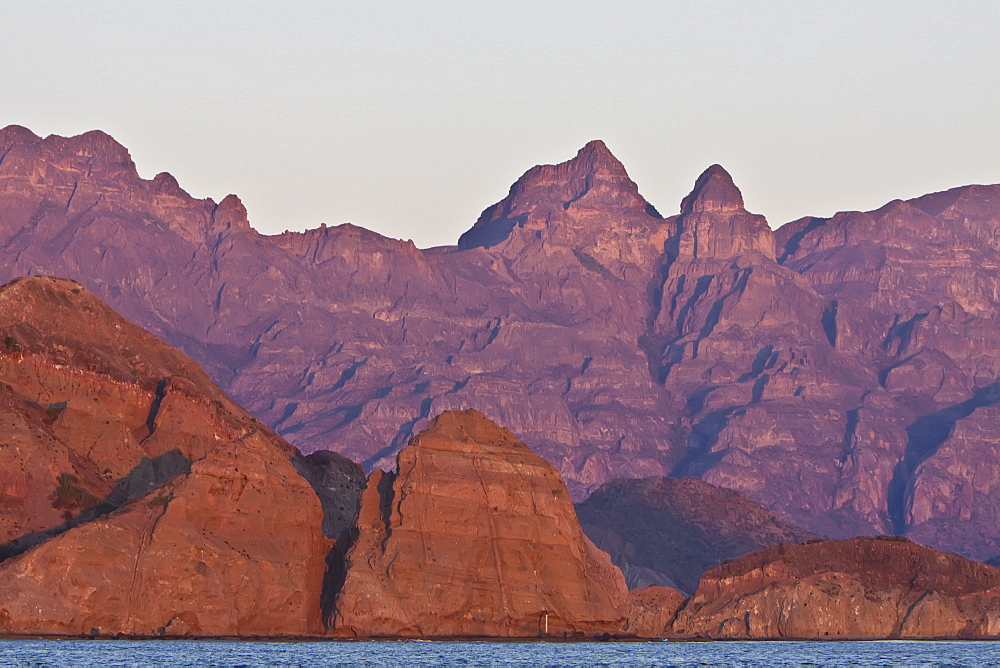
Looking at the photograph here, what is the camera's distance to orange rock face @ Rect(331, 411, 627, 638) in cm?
18775

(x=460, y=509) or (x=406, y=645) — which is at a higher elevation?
(x=460, y=509)

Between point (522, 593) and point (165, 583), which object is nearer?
point (165, 583)

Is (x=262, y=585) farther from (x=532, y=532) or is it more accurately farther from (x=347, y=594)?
(x=532, y=532)

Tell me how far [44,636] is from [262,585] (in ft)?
67.8

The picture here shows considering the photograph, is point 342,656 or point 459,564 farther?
point 459,564

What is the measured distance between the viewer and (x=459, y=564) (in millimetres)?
191750

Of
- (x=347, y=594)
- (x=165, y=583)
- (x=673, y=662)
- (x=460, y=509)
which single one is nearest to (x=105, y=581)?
(x=165, y=583)

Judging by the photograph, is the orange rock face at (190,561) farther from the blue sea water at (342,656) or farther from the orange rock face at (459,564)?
the orange rock face at (459,564)


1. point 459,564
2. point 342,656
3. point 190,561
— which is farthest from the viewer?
point 459,564

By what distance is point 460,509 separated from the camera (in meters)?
195

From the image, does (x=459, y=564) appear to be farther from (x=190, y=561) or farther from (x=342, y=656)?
(x=190, y=561)

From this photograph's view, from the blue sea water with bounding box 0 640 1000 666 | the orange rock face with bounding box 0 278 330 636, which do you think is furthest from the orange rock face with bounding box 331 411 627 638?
the orange rock face with bounding box 0 278 330 636

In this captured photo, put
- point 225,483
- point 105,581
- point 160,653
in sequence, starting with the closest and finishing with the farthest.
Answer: point 160,653
point 105,581
point 225,483

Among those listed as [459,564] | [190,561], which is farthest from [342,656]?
[459,564]
